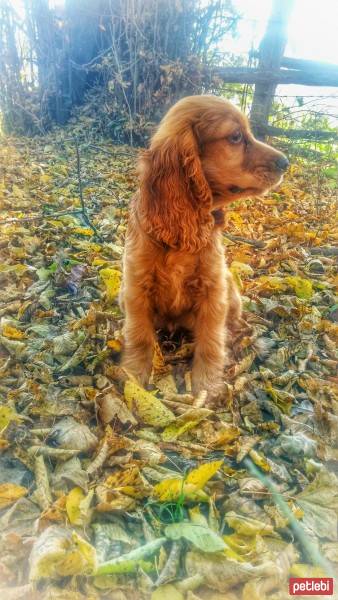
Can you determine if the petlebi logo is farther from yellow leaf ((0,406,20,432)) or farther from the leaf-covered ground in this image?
yellow leaf ((0,406,20,432))

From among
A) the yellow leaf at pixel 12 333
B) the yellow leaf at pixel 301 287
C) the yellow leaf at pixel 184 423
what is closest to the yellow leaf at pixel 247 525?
the yellow leaf at pixel 184 423

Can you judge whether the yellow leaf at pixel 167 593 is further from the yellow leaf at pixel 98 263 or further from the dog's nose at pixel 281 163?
the yellow leaf at pixel 98 263

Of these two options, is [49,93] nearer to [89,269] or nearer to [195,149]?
[89,269]

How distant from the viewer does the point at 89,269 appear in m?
3.25

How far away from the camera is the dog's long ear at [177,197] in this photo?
2.20m

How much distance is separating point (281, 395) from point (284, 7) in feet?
20.7

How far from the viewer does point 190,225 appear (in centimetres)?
220

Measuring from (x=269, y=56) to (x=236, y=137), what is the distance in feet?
16.7

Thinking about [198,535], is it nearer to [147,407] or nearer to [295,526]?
[295,526]

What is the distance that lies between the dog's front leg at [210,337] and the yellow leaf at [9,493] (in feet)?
3.29

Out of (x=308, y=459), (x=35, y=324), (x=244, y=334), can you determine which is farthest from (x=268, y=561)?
(x=35, y=324)

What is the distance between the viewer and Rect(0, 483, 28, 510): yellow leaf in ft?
4.85

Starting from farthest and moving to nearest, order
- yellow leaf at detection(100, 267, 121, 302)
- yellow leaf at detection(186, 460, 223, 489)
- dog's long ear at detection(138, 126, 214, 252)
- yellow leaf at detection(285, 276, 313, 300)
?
yellow leaf at detection(285, 276, 313, 300) → yellow leaf at detection(100, 267, 121, 302) → dog's long ear at detection(138, 126, 214, 252) → yellow leaf at detection(186, 460, 223, 489)

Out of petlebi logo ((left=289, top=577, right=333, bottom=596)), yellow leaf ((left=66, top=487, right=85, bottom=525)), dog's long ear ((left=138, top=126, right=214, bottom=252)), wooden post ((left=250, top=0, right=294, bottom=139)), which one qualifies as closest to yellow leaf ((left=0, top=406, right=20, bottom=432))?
yellow leaf ((left=66, top=487, right=85, bottom=525))
